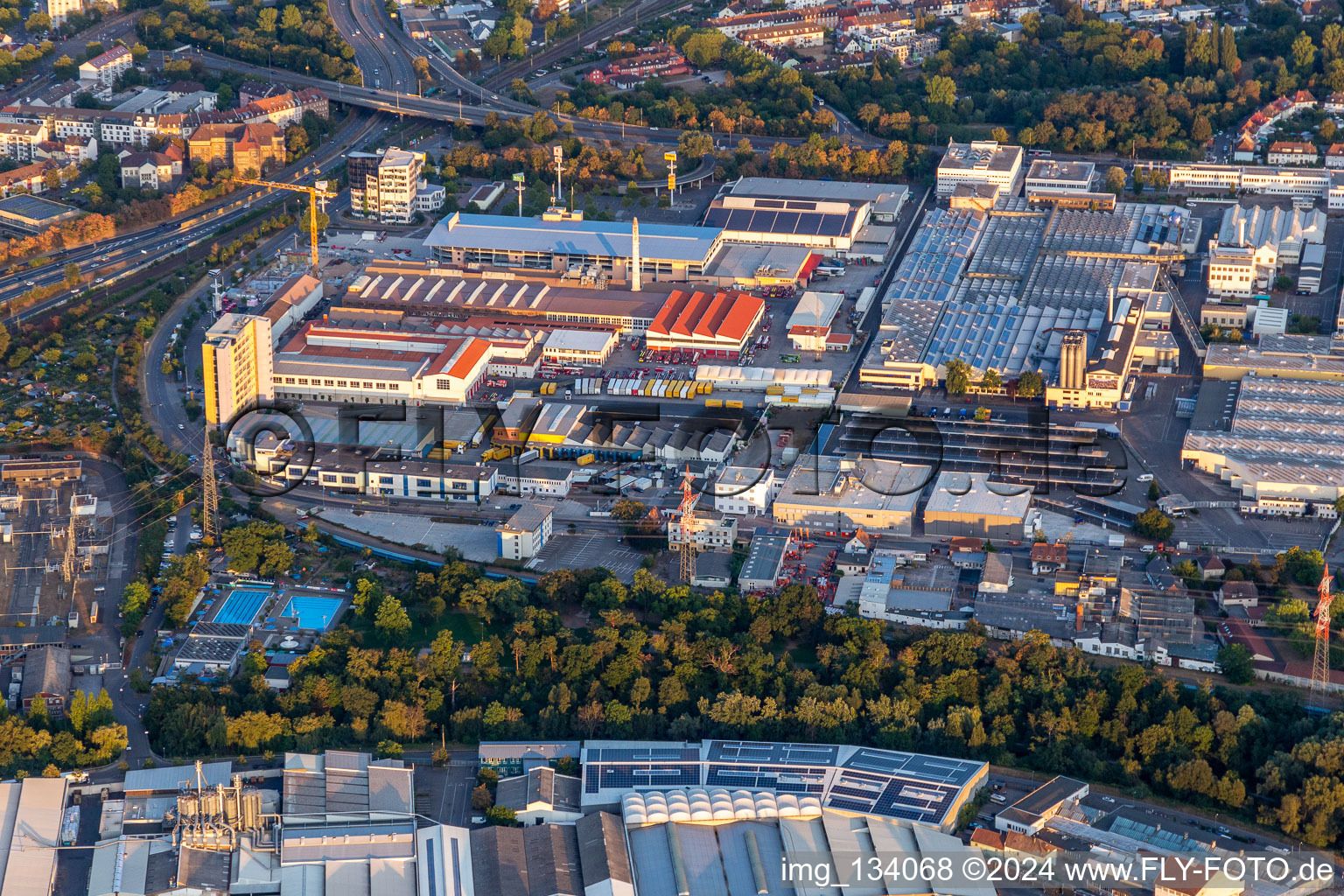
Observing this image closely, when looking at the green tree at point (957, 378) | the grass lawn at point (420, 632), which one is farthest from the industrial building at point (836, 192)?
the grass lawn at point (420, 632)

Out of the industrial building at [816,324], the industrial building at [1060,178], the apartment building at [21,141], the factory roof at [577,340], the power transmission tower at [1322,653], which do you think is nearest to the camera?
the power transmission tower at [1322,653]

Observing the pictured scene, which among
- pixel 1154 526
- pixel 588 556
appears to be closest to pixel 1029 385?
pixel 1154 526

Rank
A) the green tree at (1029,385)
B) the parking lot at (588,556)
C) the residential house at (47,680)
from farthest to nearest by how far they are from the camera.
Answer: the green tree at (1029,385) < the parking lot at (588,556) < the residential house at (47,680)

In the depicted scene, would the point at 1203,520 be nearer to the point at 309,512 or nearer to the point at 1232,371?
the point at 1232,371

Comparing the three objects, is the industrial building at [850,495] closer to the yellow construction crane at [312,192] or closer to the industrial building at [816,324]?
the industrial building at [816,324]

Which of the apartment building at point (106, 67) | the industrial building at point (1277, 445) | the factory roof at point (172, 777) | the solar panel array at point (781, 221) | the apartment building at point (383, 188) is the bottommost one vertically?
the apartment building at point (106, 67)

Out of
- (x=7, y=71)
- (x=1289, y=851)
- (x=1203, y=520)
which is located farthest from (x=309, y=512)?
(x=7, y=71)

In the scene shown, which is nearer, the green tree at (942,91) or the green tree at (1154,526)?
the green tree at (1154,526)
